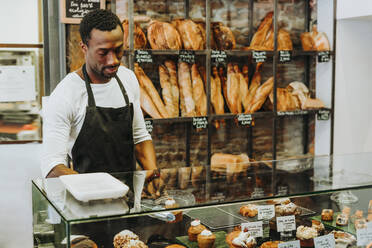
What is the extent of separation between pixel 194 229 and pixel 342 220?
0.64m

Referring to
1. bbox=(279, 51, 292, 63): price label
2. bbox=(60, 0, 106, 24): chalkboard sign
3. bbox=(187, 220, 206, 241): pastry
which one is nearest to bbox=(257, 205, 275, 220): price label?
bbox=(187, 220, 206, 241): pastry

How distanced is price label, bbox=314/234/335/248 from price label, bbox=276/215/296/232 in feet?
0.33

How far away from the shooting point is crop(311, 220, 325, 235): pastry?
1772 mm

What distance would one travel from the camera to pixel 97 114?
225 centimetres

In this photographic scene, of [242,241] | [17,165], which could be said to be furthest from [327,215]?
[17,165]

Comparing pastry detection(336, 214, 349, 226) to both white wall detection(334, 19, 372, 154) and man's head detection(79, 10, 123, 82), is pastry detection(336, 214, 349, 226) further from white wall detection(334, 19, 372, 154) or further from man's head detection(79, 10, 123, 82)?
white wall detection(334, 19, 372, 154)

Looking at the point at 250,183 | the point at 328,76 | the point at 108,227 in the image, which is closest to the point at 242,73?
the point at 328,76

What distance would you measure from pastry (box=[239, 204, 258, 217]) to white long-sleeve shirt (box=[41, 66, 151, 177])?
0.82m

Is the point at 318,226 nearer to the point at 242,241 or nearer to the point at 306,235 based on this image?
the point at 306,235

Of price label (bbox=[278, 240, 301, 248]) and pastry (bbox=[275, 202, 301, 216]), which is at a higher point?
pastry (bbox=[275, 202, 301, 216])

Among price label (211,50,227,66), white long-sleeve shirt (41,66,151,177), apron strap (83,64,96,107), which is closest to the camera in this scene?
white long-sleeve shirt (41,66,151,177)

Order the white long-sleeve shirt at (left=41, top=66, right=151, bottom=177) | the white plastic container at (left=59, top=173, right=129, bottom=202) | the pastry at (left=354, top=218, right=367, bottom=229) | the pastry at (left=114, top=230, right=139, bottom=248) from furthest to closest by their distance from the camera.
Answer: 1. the white long-sleeve shirt at (left=41, top=66, right=151, bottom=177)
2. the pastry at (left=354, top=218, right=367, bottom=229)
3. the pastry at (left=114, top=230, right=139, bottom=248)
4. the white plastic container at (left=59, top=173, right=129, bottom=202)

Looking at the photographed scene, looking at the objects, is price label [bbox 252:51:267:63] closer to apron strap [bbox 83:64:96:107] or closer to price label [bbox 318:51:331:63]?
price label [bbox 318:51:331:63]

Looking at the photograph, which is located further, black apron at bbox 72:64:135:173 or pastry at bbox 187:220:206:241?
black apron at bbox 72:64:135:173
